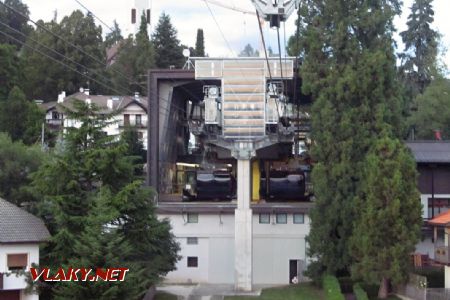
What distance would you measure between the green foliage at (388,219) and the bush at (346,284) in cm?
250

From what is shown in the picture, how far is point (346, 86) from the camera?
36531mm

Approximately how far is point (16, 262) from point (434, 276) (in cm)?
1832

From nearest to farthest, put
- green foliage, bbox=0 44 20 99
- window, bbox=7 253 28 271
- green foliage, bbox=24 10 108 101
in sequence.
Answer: window, bbox=7 253 28 271
green foliage, bbox=0 44 20 99
green foliage, bbox=24 10 108 101

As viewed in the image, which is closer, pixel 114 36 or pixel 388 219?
pixel 388 219

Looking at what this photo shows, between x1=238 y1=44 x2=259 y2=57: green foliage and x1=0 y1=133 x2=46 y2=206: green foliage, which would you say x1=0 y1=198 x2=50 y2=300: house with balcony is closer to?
x1=0 y1=133 x2=46 y2=206: green foliage

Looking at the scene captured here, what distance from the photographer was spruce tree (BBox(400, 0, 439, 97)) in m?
64.1

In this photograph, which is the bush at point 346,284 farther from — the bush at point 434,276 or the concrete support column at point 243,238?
the concrete support column at point 243,238

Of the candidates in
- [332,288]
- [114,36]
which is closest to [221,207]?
[332,288]

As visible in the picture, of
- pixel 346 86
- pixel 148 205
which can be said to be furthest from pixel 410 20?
pixel 148 205

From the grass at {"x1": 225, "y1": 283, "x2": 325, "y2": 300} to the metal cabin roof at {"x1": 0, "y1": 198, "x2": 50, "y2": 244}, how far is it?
1007 cm

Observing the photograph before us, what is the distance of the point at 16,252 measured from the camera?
29.4 meters

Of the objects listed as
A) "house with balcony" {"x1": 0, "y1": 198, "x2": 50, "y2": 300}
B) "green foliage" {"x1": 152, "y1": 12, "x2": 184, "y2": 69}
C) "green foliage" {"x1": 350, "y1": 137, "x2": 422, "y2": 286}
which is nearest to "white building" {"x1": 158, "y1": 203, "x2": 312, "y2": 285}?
"green foliage" {"x1": 350, "y1": 137, "x2": 422, "y2": 286}

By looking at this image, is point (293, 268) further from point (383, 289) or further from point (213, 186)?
point (383, 289)

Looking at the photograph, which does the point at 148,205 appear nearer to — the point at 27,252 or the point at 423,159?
the point at 27,252
